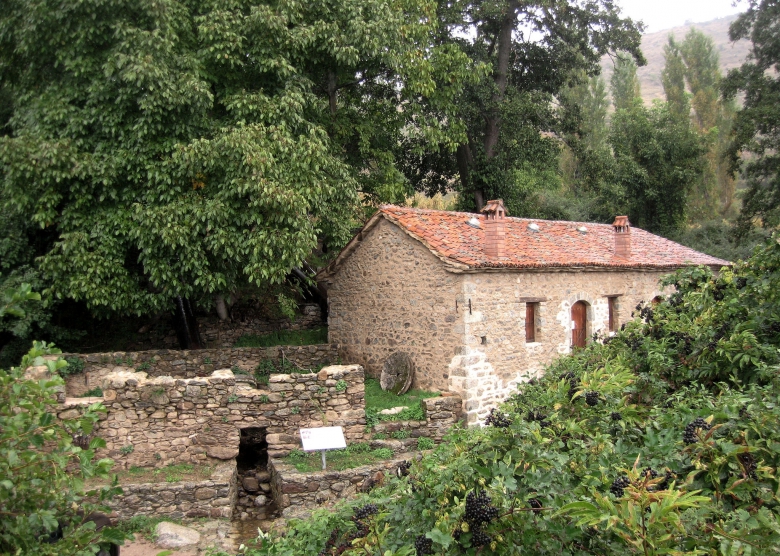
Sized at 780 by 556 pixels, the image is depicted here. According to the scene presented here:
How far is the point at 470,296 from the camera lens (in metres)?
12.0

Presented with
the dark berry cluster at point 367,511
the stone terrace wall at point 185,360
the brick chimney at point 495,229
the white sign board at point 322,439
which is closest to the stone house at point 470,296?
the brick chimney at point 495,229

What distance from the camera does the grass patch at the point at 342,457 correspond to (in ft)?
33.3

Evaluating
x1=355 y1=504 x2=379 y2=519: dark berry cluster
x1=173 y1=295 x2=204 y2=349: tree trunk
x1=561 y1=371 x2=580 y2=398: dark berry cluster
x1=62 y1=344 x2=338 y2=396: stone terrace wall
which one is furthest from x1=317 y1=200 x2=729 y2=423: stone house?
x1=355 y1=504 x2=379 y2=519: dark berry cluster

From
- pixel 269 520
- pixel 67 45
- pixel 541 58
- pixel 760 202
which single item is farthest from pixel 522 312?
pixel 760 202

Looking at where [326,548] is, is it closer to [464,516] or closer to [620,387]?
[464,516]

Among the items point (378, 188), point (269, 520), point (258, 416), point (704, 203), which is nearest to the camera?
point (269, 520)

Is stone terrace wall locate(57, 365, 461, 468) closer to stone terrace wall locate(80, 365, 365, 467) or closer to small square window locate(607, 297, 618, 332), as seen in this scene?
stone terrace wall locate(80, 365, 365, 467)

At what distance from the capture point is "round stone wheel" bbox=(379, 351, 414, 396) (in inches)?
500

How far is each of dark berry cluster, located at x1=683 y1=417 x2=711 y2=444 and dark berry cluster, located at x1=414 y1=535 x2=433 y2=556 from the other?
4.80 feet

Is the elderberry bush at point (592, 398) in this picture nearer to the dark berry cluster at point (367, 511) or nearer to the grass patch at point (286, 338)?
the dark berry cluster at point (367, 511)

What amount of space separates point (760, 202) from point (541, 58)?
10.3 meters

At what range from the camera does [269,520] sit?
9.67 meters

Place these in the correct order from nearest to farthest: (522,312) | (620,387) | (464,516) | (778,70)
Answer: (464,516) < (620,387) < (522,312) < (778,70)

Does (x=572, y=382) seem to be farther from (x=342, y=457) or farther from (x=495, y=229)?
(x=495, y=229)
